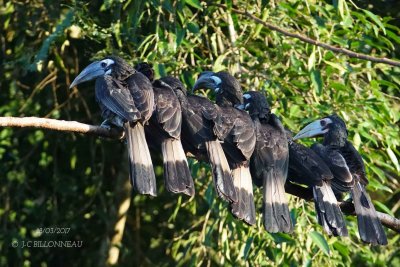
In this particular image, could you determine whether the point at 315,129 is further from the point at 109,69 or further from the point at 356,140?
the point at 109,69

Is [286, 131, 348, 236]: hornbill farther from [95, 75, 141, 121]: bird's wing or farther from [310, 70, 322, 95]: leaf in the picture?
[95, 75, 141, 121]: bird's wing

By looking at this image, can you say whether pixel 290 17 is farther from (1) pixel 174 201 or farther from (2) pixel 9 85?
(2) pixel 9 85

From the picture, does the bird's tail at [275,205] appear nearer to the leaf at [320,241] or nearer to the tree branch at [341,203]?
the tree branch at [341,203]

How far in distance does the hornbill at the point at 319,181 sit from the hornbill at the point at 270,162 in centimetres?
8

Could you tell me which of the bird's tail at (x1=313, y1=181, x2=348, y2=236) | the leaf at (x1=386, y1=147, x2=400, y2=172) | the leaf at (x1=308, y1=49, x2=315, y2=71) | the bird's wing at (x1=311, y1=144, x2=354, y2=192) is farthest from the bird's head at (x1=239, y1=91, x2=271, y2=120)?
the leaf at (x1=386, y1=147, x2=400, y2=172)

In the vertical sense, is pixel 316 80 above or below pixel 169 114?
below

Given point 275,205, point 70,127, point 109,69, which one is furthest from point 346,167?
point 70,127

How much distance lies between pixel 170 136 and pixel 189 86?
116 centimetres

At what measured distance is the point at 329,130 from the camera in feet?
19.8

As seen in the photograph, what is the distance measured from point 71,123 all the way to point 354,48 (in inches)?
99.6

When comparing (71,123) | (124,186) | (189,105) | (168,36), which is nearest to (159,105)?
(189,105)

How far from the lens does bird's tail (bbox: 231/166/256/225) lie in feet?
17.5

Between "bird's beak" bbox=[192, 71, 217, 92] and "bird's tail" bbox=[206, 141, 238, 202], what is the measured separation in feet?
2.58

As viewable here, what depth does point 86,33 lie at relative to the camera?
6.64 meters
